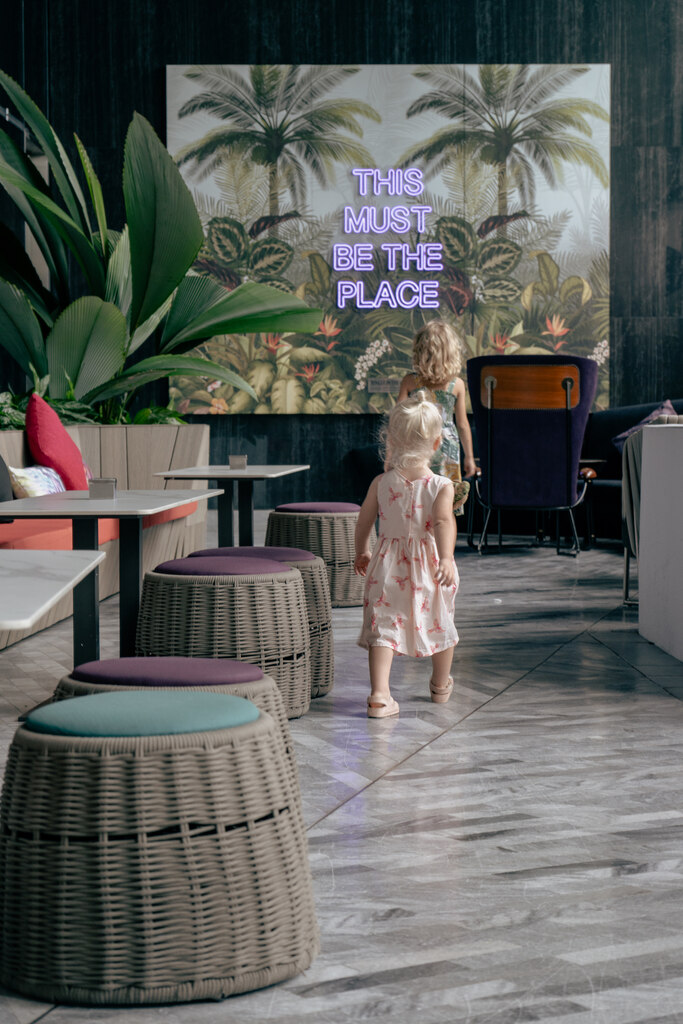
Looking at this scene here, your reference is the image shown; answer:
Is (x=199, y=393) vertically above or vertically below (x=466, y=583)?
above

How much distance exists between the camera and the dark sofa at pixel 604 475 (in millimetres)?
7758

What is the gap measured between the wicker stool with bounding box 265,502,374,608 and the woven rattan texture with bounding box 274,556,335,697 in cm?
138

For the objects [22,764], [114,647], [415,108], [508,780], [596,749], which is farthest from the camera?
[415,108]

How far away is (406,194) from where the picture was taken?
10.0m

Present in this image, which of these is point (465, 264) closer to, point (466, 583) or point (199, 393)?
point (199, 393)

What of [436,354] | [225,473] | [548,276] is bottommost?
[225,473]

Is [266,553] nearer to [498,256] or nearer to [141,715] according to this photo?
[141,715]


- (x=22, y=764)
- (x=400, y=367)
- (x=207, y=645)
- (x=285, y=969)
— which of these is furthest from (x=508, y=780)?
(x=400, y=367)

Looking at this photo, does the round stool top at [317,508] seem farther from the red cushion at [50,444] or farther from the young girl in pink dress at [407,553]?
the young girl in pink dress at [407,553]

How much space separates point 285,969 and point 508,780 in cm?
105

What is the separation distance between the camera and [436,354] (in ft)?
13.2

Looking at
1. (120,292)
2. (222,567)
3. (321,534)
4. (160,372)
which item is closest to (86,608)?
(222,567)

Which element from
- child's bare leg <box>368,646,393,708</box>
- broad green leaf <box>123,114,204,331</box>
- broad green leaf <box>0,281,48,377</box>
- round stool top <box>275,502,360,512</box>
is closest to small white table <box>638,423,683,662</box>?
child's bare leg <box>368,646,393,708</box>

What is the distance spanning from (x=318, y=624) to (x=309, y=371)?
6.95m
